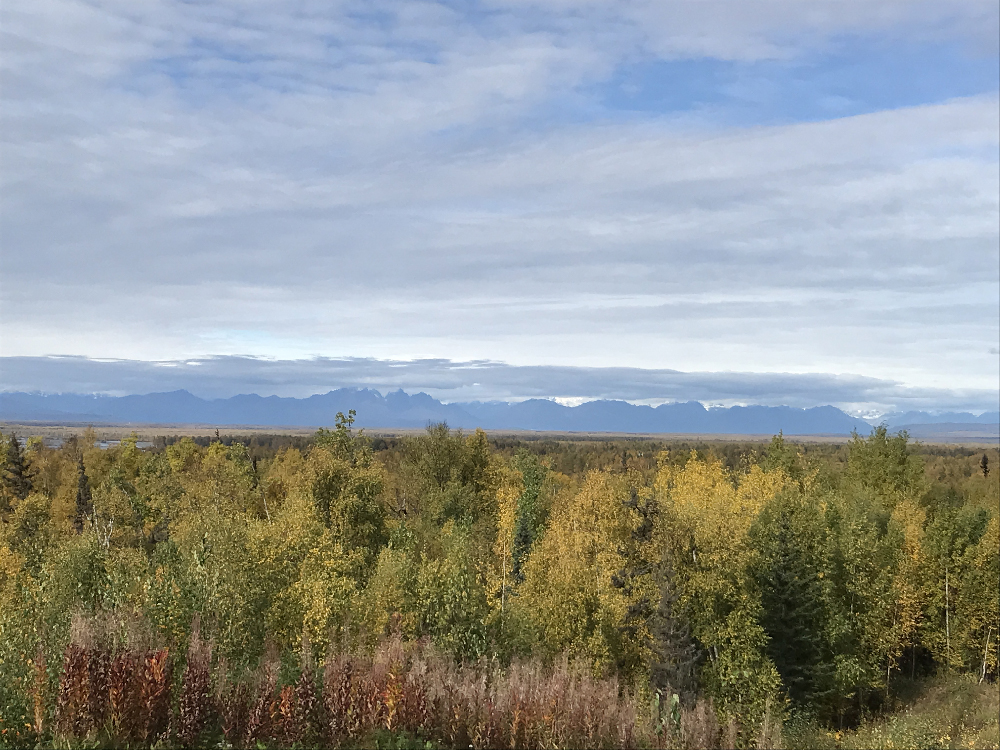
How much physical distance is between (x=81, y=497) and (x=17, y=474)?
13.7 metres

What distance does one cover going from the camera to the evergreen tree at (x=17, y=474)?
92.6m

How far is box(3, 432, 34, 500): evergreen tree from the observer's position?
92625mm

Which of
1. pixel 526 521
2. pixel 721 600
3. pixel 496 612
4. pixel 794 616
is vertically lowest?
pixel 794 616

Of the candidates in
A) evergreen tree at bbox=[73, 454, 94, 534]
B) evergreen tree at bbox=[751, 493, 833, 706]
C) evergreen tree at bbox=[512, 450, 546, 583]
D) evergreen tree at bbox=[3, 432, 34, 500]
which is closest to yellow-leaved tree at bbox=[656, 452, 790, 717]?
evergreen tree at bbox=[751, 493, 833, 706]

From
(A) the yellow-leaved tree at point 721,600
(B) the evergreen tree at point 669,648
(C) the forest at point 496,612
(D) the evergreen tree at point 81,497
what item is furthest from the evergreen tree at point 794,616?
(D) the evergreen tree at point 81,497

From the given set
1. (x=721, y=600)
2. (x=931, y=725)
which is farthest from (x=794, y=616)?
(x=931, y=725)

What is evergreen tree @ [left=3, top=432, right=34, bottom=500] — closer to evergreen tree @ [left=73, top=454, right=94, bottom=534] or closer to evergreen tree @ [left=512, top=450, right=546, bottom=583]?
evergreen tree @ [left=73, top=454, right=94, bottom=534]

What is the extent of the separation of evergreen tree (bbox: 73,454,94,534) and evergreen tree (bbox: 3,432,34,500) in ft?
19.8

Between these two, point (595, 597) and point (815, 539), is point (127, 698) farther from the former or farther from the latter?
point (815, 539)

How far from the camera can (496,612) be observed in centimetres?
3444

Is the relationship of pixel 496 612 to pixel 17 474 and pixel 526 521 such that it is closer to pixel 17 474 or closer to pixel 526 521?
pixel 526 521

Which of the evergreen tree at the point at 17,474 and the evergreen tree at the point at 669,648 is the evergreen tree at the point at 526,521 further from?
the evergreen tree at the point at 17,474

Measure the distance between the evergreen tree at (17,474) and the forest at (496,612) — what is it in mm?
9379

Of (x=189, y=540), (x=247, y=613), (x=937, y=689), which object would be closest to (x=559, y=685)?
(x=247, y=613)
